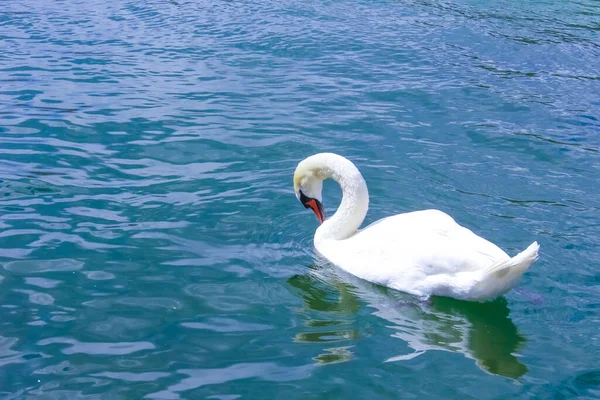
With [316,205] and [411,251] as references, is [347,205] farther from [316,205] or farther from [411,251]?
[411,251]

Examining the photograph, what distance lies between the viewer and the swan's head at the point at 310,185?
7418mm

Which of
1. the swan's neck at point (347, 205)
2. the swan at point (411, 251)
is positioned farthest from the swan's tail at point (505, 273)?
the swan's neck at point (347, 205)

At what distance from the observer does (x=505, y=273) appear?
5.89m

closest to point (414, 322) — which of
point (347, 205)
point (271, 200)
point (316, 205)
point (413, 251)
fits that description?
point (413, 251)

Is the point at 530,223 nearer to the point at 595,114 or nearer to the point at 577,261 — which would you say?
the point at 577,261

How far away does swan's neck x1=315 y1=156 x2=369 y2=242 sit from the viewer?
7285mm

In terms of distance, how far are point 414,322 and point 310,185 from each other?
6.38 feet

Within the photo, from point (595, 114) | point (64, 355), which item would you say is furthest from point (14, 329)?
point (595, 114)

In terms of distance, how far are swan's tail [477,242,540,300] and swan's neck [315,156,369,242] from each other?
1.59 m

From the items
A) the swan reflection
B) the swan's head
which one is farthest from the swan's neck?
the swan reflection

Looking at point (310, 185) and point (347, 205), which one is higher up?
point (310, 185)

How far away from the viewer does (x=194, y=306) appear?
6176 mm

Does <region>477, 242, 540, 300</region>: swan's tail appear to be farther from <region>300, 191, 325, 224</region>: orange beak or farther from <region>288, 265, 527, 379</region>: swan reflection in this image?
<region>300, 191, 325, 224</region>: orange beak

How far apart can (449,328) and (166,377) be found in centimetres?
205
